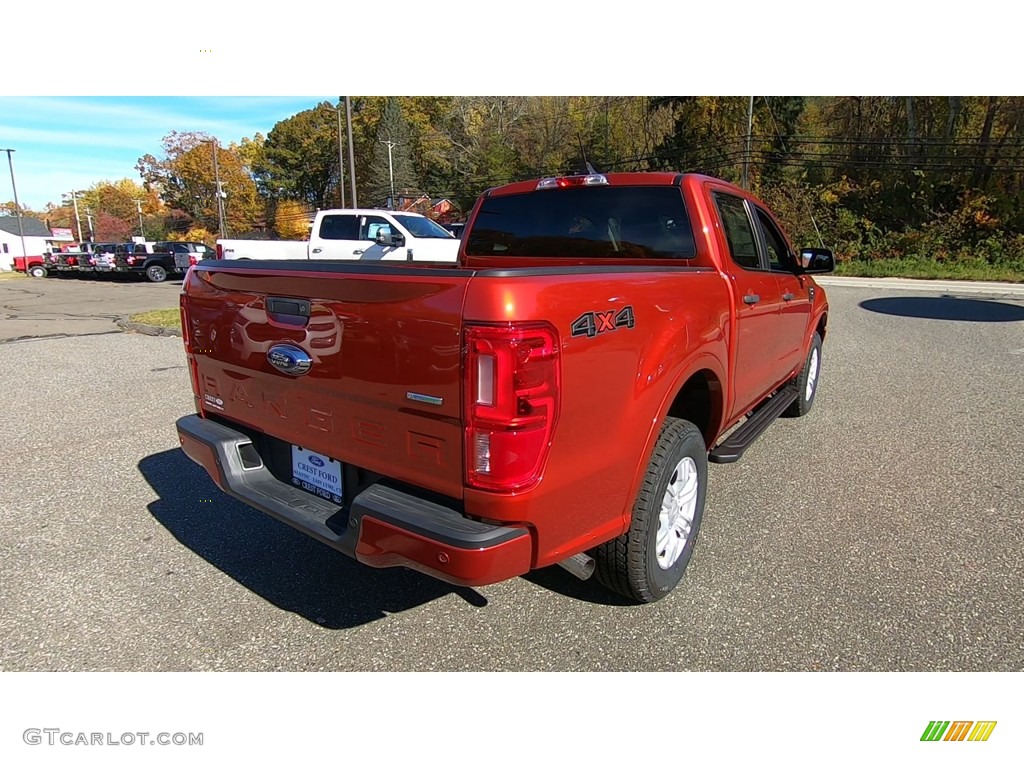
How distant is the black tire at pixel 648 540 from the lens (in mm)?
2471

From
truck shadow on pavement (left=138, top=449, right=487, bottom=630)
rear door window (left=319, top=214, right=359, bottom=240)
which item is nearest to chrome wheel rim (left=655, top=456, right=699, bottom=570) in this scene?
truck shadow on pavement (left=138, top=449, right=487, bottom=630)

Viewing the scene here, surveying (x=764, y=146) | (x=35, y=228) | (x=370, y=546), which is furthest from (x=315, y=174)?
(x=370, y=546)

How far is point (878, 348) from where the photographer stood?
9.09 m

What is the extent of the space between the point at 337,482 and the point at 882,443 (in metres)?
4.42

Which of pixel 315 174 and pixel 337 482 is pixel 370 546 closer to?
pixel 337 482

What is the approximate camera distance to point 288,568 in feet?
10.0

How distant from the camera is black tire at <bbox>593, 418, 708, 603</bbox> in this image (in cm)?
247

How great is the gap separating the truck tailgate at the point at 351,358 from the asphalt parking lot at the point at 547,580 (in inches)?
33.2

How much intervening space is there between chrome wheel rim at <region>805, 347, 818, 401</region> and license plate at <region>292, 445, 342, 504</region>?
4512 millimetres

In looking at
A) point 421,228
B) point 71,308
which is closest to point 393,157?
point 71,308

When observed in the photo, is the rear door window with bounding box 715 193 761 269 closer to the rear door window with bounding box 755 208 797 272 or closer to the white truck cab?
the rear door window with bounding box 755 208 797 272

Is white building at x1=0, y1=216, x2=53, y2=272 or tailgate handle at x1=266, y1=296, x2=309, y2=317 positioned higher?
white building at x1=0, y1=216, x2=53, y2=272

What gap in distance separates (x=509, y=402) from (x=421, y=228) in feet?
41.0

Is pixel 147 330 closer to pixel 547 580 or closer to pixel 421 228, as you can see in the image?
pixel 421 228
